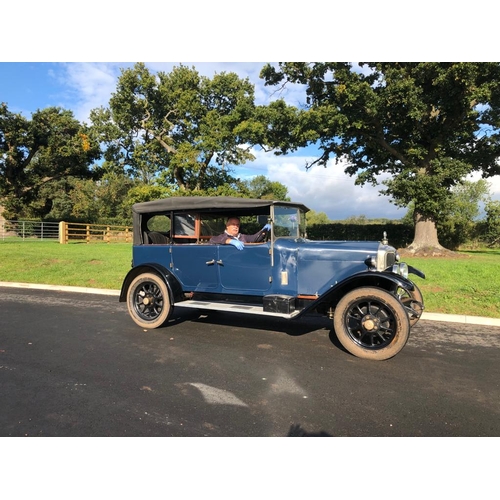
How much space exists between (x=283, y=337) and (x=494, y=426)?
9.03ft

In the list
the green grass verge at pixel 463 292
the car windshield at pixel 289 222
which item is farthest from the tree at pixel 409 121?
the car windshield at pixel 289 222

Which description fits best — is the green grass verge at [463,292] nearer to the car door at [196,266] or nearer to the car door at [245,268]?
the car door at [245,268]

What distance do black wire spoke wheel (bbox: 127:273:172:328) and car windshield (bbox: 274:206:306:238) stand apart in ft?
6.66

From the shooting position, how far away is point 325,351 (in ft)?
14.8

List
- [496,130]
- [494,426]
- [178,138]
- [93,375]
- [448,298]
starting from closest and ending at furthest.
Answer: [494,426], [93,375], [448,298], [496,130], [178,138]

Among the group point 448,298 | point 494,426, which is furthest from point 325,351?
point 448,298

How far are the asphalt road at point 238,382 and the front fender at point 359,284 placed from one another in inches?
24.4

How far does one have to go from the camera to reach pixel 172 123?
3362 cm

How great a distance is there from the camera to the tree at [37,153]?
33.4 meters

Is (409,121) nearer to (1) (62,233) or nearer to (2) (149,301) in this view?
(2) (149,301)

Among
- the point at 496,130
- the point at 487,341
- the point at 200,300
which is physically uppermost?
the point at 496,130

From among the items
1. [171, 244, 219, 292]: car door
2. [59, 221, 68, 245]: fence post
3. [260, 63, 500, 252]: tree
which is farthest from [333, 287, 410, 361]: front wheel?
[59, 221, 68, 245]: fence post

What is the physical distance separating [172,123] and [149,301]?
3130 cm

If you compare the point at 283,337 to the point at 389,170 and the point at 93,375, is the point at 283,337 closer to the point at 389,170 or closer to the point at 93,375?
the point at 93,375
